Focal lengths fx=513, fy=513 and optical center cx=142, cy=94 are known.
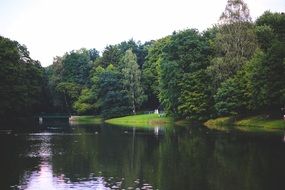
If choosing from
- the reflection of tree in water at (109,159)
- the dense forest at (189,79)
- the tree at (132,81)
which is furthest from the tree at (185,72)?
the reflection of tree in water at (109,159)

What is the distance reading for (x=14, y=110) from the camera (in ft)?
385

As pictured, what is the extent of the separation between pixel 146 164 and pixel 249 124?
47.0m

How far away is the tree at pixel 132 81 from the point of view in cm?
11738

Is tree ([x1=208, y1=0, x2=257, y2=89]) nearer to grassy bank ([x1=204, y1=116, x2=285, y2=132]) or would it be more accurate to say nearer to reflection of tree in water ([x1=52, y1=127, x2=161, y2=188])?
grassy bank ([x1=204, y1=116, x2=285, y2=132])

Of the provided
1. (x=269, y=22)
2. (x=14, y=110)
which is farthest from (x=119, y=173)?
(x=14, y=110)

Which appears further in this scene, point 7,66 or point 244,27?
point 7,66

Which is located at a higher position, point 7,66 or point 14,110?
point 7,66

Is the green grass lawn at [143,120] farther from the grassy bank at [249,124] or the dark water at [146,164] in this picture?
the dark water at [146,164]

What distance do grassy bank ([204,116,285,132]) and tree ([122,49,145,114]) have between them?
2860 cm

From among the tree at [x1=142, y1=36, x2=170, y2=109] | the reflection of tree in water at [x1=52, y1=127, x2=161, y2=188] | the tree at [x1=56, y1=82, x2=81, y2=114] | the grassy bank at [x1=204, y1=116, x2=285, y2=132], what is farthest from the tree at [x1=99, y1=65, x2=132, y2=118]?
the reflection of tree in water at [x1=52, y1=127, x2=161, y2=188]

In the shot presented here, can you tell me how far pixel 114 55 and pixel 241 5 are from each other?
62.6 meters

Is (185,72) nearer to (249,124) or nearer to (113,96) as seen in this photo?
(249,124)

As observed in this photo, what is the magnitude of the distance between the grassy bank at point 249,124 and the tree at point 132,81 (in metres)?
28.6

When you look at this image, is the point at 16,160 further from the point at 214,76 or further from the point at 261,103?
the point at 214,76
